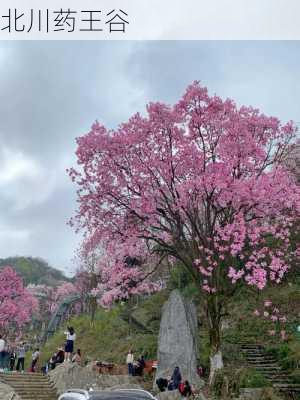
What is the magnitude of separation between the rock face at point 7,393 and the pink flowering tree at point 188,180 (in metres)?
5.05

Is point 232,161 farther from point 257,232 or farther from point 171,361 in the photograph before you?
point 171,361

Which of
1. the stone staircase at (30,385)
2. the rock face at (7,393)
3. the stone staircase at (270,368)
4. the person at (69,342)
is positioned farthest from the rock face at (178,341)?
the rock face at (7,393)

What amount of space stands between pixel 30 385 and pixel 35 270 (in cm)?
5222

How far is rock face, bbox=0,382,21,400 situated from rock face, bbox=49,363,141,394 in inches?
69.4

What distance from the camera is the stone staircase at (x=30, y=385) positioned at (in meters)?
16.3

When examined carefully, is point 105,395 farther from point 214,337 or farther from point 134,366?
point 134,366

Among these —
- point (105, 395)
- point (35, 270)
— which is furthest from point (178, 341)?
point (35, 270)

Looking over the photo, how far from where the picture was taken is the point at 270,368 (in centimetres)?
1702

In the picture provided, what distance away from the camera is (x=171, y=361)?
16.7m

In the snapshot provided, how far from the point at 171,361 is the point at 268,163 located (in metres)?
8.16

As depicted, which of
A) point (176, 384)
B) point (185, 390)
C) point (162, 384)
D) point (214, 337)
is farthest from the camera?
point (162, 384)

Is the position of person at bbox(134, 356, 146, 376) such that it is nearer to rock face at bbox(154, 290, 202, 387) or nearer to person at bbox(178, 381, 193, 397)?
rock face at bbox(154, 290, 202, 387)

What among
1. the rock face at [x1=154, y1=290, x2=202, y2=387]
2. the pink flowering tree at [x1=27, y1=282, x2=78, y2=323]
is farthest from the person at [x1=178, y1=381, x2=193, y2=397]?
the pink flowering tree at [x1=27, y1=282, x2=78, y2=323]

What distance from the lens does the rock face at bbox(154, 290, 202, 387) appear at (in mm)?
16359
